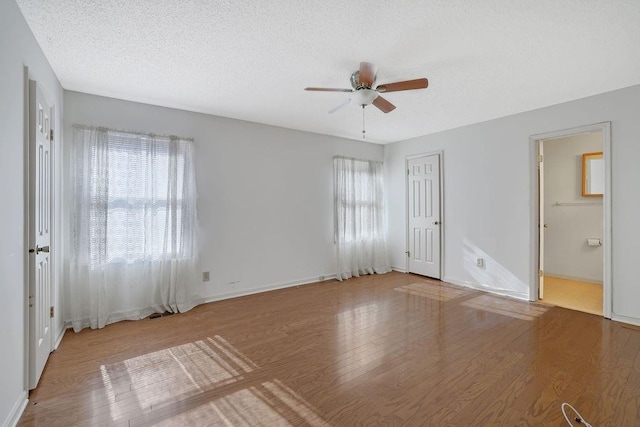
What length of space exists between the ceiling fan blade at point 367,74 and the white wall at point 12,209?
2.28 metres

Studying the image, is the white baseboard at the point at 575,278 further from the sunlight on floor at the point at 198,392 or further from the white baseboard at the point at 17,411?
the white baseboard at the point at 17,411

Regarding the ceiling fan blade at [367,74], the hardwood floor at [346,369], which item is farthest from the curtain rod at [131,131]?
the ceiling fan blade at [367,74]

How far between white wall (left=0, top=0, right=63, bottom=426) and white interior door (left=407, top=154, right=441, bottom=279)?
4935mm

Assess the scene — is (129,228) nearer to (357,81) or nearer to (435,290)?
(357,81)

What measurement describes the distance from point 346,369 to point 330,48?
249 cm

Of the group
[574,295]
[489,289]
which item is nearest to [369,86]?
[489,289]

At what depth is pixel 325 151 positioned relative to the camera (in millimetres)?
5090

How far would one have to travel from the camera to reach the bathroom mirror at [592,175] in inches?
187

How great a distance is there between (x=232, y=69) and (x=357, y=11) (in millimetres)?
1293

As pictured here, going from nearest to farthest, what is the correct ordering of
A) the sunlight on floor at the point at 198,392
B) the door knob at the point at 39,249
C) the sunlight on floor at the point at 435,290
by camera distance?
the sunlight on floor at the point at 198,392 < the door knob at the point at 39,249 < the sunlight on floor at the point at 435,290

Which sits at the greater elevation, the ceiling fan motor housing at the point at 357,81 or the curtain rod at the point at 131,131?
the ceiling fan motor housing at the point at 357,81

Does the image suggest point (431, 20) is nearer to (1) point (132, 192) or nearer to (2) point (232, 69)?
(2) point (232, 69)

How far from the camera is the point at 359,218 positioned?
5.37m

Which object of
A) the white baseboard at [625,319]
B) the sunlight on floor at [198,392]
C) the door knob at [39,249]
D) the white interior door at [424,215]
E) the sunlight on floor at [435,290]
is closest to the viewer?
the sunlight on floor at [198,392]
